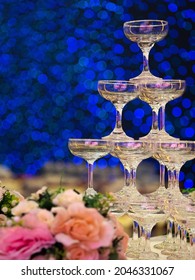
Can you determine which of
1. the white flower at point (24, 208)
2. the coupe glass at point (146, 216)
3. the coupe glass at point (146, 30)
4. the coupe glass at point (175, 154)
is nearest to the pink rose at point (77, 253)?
the white flower at point (24, 208)

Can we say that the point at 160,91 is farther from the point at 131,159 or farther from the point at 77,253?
the point at 77,253

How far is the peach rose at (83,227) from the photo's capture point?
1326mm

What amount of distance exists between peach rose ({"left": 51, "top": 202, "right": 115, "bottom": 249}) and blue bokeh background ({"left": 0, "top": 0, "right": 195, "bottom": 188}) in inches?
104

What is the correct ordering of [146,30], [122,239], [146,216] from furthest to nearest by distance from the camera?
1. [146,30]
2. [146,216]
3. [122,239]

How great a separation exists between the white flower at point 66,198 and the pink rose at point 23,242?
0.08 m

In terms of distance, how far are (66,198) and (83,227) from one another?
10 centimetres

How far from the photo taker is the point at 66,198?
4.66ft

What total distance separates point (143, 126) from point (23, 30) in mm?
780

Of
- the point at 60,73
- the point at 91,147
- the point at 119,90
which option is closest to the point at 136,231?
the point at 91,147

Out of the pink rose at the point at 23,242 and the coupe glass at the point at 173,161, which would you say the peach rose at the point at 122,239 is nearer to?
the pink rose at the point at 23,242

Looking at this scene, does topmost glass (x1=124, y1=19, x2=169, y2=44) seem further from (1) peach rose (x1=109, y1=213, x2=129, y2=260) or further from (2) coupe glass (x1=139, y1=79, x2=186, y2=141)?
(1) peach rose (x1=109, y1=213, x2=129, y2=260)

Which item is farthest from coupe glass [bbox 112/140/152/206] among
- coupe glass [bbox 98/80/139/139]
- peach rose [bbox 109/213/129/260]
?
peach rose [bbox 109/213/129/260]
